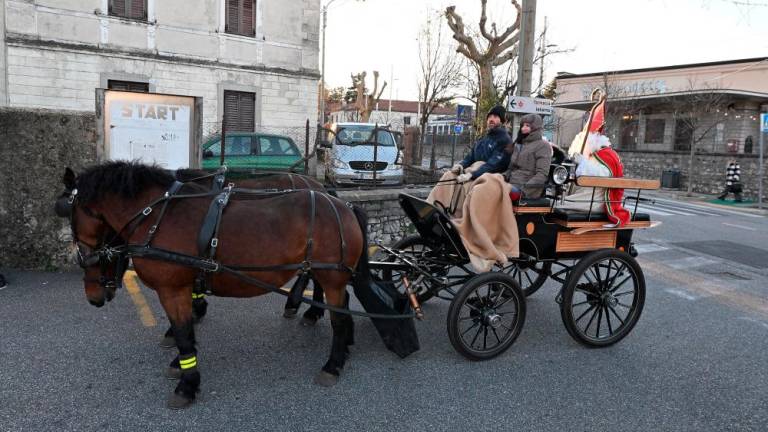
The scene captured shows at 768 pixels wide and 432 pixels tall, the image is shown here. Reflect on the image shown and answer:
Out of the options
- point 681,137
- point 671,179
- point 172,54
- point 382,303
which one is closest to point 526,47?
point 382,303

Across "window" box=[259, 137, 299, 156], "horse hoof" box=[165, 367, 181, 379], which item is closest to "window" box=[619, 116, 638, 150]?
"window" box=[259, 137, 299, 156]

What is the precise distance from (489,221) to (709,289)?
4.58 m

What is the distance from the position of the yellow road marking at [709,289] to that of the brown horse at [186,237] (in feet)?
17.7

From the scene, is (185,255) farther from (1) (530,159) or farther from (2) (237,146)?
(2) (237,146)

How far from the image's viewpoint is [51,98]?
54.2 ft

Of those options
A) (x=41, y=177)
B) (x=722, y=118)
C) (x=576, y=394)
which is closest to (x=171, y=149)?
(x=41, y=177)

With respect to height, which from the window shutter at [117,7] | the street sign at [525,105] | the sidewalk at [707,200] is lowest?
the sidewalk at [707,200]

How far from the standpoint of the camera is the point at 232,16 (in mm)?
19141

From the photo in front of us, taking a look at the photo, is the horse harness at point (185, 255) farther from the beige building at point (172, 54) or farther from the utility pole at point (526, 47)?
the beige building at point (172, 54)

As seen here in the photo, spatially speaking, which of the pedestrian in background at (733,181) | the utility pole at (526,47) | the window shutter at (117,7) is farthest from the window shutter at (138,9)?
the pedestrian in background at (733,181)

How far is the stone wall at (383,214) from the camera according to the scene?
8.78 m

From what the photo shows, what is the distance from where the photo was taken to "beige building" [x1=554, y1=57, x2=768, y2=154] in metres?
24.1

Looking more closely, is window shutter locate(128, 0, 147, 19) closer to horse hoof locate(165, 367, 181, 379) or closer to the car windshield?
the car windshield

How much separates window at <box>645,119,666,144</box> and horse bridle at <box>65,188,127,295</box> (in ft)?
102
